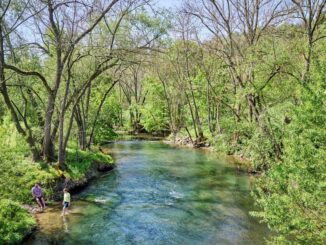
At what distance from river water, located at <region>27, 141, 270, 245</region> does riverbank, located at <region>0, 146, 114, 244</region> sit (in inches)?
31.1

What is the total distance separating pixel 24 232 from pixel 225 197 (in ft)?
39.1

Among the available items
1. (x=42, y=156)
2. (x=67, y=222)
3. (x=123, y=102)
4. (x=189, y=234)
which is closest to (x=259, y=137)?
(x=189, y=234)

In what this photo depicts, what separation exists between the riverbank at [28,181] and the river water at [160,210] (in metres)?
0.79

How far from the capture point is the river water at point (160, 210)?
16609 millimetres

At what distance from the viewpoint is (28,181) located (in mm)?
21562

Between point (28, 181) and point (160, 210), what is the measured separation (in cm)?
779

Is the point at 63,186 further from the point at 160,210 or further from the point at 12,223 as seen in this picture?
the point at 12,223

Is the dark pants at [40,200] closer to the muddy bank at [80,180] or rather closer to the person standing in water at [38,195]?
the person standing in water at [38,195]

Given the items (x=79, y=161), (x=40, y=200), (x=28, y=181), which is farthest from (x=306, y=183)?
(x=79, y=161)

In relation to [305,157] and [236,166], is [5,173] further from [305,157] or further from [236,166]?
[236,166]

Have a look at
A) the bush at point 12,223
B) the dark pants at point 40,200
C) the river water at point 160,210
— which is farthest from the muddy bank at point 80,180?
the bush at point 12,223

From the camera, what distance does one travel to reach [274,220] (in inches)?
422

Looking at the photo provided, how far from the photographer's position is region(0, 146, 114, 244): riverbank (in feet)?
48.6

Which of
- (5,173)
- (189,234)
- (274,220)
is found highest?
(5,173)
